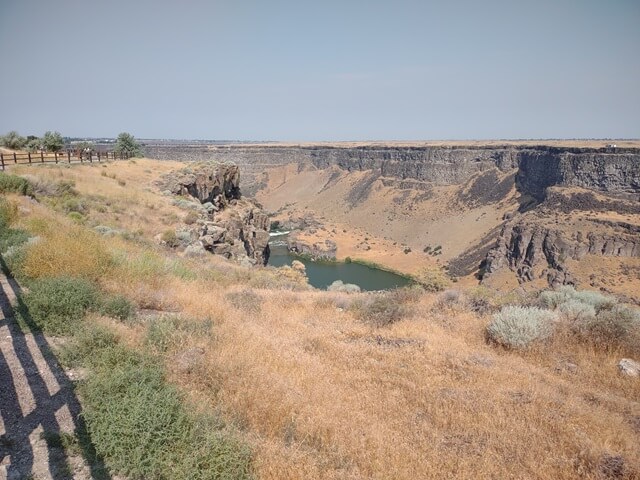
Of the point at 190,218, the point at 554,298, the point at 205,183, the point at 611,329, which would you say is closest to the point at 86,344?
the point at 611,329

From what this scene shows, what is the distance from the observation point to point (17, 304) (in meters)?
6.79

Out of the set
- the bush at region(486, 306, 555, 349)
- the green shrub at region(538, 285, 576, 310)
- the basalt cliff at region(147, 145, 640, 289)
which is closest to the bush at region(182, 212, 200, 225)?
the green shrub at region(538, 285, 576, 310)

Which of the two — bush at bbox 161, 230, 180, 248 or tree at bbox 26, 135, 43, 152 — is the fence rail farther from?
→ bush at bbox 161, 230, 180, 248

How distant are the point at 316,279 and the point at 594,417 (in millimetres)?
59227

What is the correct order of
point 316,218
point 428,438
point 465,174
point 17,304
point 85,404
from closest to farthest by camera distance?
point 85,404
point 428,438
point 17,304
point 465,174
point 316,218

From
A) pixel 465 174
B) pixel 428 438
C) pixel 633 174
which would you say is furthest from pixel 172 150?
pixel 428 438

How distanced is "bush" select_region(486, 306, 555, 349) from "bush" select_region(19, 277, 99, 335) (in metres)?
7.24

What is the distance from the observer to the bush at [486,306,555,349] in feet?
25.8

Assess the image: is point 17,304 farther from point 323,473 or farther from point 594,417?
point 594,417

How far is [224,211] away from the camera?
32469mm

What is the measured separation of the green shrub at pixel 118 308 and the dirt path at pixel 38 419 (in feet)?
3.34

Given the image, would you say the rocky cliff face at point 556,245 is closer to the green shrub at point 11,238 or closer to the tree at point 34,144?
the green shrub at point 11,238

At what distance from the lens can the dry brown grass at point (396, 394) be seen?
4.53m

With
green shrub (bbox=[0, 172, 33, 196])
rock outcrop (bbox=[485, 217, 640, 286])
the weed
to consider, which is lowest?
rock outcrop (bbox=[485, 217, 640, 286])
